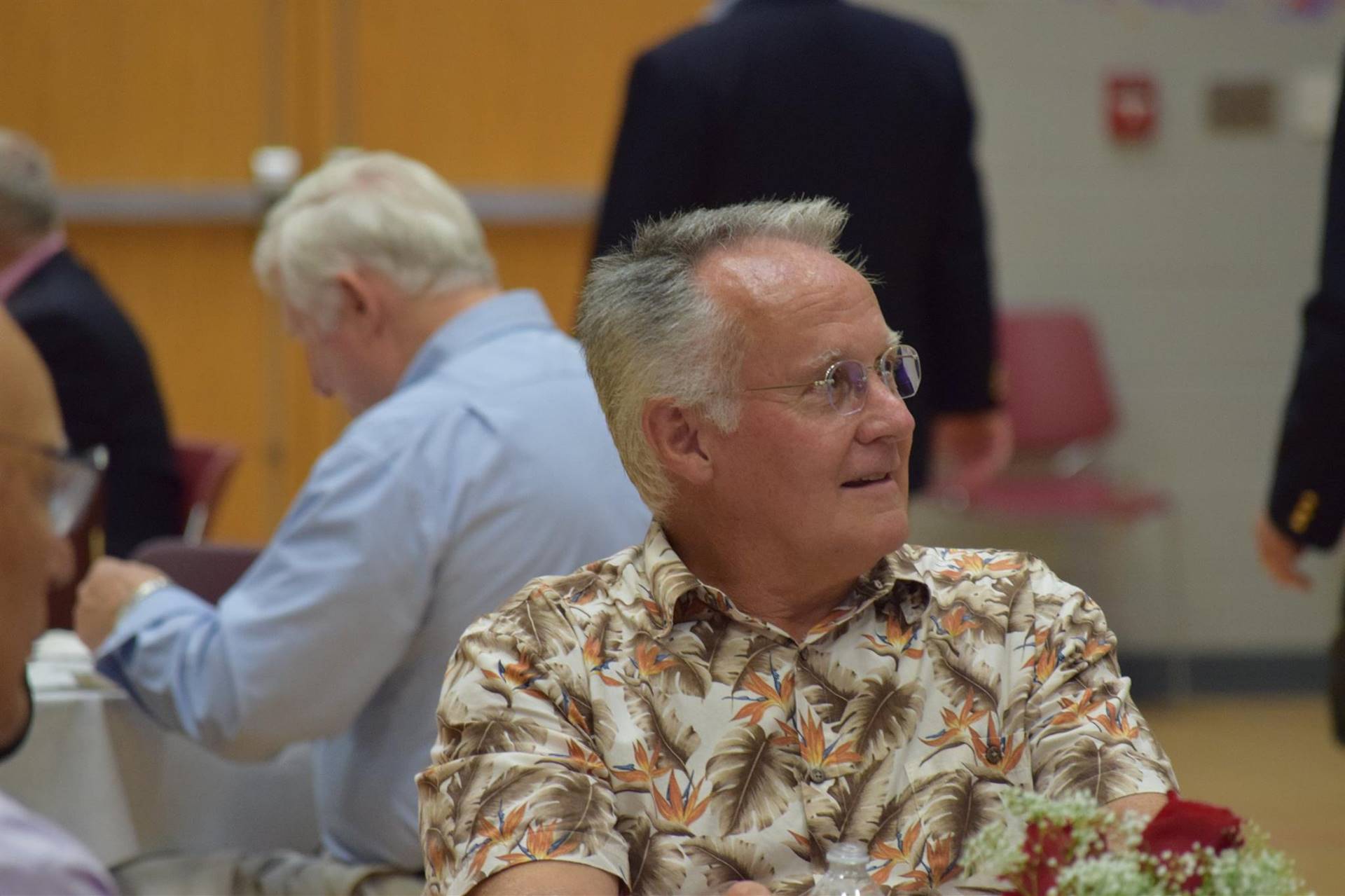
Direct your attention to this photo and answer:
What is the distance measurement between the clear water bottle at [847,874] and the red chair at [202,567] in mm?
1775

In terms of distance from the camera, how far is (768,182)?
342cm

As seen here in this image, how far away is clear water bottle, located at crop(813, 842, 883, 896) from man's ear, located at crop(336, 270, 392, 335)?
4.66 ft

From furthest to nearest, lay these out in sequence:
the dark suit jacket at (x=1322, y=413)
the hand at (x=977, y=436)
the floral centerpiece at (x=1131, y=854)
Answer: the hand at (x=977, y=436)
the dark suit jacket at (x=1322, y=413)
the floral centerpiece at (x=1131, y=854)

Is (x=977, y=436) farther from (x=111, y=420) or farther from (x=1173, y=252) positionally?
(x=1173, y=252)

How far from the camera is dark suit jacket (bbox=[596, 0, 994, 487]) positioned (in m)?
3.39

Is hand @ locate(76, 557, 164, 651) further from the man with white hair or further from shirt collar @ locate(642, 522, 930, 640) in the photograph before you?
shirt collar @ locate(642, 522, 930, 640)

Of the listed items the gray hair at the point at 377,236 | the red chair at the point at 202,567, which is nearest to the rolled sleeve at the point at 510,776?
the gray hair at the point at 377,236

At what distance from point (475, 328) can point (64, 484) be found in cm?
125

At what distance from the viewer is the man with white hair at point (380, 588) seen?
226 cm

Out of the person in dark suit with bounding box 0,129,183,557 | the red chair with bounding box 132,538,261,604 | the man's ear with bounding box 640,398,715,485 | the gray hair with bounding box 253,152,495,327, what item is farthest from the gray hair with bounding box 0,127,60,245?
the man's ear with bounding box 640,398,715,485

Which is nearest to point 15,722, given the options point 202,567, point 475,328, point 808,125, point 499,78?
point 475,328

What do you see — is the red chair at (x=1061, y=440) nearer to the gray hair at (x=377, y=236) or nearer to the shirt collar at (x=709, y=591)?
the gray hair at (x=377, y=236)

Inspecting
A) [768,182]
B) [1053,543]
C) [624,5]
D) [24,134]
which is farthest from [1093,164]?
[24,134]

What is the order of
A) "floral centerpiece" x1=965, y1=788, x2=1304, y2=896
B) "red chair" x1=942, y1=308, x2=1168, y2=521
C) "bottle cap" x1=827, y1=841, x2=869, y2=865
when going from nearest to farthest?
"floral centerpiece" x1=965, y1=788, x2=1304, y2=896 < "bottle cap" x1=827, y1=841, x2=869, y2=865 < "red chair" x1=942, y1=308, x2=1168, y2=521
